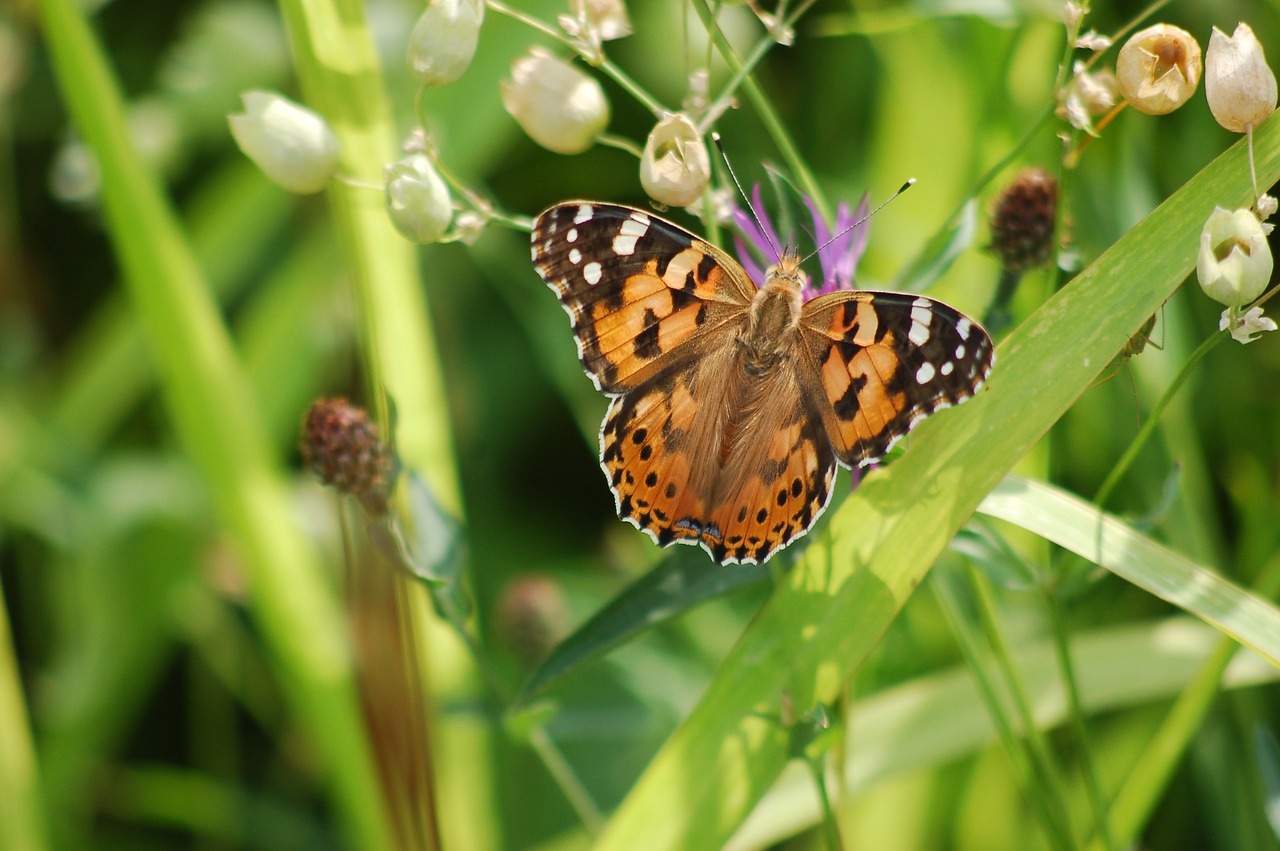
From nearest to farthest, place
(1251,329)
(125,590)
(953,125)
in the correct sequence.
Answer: (1251,329), (953,125), (125,590)

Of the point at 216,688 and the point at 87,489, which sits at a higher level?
the point at 87,489

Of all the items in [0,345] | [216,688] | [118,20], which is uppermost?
[118,20]

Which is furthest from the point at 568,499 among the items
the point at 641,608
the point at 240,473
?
the point at 641,608

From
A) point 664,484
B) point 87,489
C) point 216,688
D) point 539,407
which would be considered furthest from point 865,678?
point 87,489

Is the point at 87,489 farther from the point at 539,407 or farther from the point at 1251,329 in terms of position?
the point at 1251,329

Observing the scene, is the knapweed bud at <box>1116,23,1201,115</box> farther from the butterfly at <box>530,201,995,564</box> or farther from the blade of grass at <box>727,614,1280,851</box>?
the blade of grass at <box>727,614,1280,851</box>

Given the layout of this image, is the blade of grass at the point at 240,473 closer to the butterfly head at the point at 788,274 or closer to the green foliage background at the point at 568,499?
the green foliage background at the point at 568,499

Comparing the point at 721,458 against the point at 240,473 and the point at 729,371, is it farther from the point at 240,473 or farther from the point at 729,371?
the point at 240,473

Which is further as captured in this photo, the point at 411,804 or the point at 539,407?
the point at 539,407
